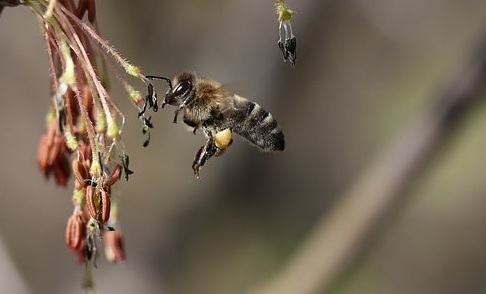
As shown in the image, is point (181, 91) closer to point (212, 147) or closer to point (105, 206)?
point (212, 147)

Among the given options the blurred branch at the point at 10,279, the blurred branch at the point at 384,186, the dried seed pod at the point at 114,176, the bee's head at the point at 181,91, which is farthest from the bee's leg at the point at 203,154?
the blurred branch at the point at 10,279

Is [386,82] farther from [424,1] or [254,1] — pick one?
[254,1]

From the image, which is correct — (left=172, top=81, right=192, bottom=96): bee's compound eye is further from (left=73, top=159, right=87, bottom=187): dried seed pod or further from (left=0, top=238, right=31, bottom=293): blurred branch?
(left=0, top=238, right=31, bottom=293): blurred branch

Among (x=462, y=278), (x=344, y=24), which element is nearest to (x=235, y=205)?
(x=344, y=24)

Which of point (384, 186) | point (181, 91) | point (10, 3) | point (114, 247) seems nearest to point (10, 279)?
point (384, 186)

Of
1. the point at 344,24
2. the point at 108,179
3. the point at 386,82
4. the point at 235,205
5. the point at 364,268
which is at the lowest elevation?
the point at 364,268

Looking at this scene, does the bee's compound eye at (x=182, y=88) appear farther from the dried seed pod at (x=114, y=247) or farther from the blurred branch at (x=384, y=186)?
the blurred branch at (x=384, y=186)

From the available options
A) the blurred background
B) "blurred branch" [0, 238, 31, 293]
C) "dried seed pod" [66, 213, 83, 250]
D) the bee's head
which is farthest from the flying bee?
"blurred branch" [0, 238, 31, 293]
